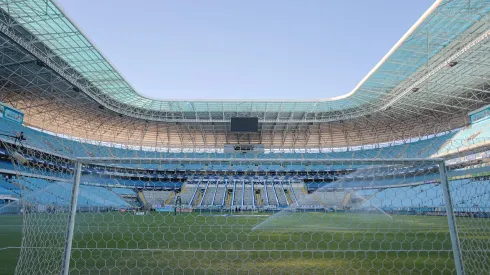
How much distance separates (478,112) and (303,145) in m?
21.7

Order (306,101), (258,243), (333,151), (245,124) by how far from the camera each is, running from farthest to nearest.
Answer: (333,151) → (306,101) → (245,124) → (258,243)

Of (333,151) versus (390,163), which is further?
(333,151)

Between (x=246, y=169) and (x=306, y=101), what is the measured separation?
26.7 meters

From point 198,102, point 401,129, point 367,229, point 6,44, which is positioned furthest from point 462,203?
point 401,129

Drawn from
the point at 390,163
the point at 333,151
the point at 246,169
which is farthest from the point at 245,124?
the point at 390,163

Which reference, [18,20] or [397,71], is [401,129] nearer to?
[397,71]

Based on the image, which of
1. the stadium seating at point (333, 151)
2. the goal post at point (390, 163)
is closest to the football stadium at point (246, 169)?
the goal post at point (390, 163)

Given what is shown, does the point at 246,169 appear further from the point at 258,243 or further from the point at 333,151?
the point at 333,151

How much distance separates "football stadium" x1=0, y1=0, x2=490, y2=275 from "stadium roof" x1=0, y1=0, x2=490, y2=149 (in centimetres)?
15

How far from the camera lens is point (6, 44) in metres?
20.5

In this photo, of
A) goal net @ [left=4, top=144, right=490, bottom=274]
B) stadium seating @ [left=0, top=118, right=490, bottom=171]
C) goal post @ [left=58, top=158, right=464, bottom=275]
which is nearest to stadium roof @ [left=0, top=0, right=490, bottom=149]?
stadium seating @ [left=0, top=118, right=490, bottom=171]

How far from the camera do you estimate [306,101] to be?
32.3m

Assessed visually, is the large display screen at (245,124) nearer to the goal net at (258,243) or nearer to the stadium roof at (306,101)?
the stadium roof at (306,101)

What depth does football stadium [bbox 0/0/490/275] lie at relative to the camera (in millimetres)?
5781
